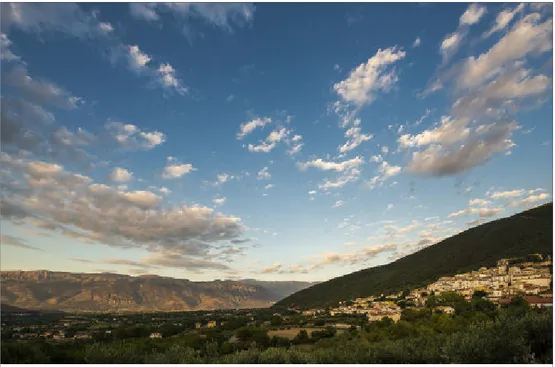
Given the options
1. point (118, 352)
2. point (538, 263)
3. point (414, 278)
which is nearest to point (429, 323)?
point (118, 352)

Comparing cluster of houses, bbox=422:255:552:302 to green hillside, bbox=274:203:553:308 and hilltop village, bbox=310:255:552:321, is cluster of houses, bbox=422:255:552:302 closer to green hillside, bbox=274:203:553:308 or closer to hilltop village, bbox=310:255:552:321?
hilltop village, bbox=310:255:552:321

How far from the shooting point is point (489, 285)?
213 feet

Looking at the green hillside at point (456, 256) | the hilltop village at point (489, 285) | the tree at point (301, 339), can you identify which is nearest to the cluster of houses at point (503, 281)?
the hilltop village at point (489, 285)

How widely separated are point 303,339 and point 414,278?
6243 cm

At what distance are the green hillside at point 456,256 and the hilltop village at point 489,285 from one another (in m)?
6.67

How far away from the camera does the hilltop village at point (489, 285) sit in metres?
54.6

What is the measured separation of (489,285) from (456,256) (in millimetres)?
33893

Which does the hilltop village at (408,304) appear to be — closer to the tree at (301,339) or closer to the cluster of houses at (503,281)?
the cluster of houses at (503,281)

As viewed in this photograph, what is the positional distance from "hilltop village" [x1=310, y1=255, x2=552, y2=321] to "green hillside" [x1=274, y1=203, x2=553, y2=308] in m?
6.67

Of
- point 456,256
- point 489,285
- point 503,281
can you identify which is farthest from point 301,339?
point 456,256

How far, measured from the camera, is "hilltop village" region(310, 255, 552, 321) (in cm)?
5457

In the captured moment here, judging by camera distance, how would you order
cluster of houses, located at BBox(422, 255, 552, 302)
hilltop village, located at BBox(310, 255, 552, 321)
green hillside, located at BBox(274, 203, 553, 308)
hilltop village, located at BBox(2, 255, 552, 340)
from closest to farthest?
hilltop village, located at BBox(2, 255, 552, 340)
hilltop village, located at BBox(310, 255, 552, 321)
cluster of houses, located at BBox(422, 255, 552, 302)
green hillside, located at BBox(274, 203, 553, 308)

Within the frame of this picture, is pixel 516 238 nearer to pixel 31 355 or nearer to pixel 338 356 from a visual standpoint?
pixel 338 356

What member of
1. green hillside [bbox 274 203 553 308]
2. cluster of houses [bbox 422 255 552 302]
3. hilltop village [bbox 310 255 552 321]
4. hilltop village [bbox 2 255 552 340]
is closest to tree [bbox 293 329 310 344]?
hilltop village [bbox 2 255 552 340]
